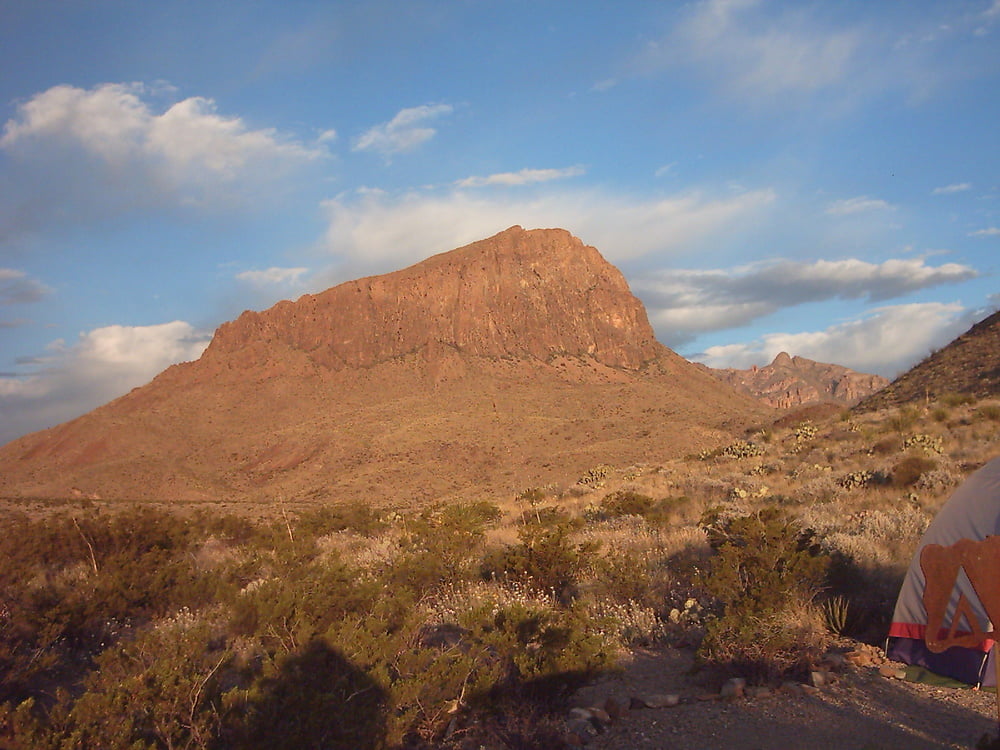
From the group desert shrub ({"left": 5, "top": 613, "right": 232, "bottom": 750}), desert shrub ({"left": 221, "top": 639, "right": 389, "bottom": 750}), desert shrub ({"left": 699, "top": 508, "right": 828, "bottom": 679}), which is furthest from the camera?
desert shrub ({"left": 699, "top": 508, "right": 828, "bottom": 679})

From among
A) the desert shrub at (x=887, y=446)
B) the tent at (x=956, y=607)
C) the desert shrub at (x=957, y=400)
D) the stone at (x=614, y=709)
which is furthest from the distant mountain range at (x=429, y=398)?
the stone at (x=614, y=709)

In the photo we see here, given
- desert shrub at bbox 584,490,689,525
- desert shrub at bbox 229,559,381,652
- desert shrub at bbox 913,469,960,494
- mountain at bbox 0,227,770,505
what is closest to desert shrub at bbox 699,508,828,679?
desert shrub at bbox 229,559,381,652

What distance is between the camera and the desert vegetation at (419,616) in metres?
4.36

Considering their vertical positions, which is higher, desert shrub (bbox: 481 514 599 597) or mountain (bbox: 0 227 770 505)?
mountain (bbox: 0 227 770 505)

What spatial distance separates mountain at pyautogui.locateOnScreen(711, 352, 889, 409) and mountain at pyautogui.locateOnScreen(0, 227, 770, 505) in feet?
160

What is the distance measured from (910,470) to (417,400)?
69.8 metres

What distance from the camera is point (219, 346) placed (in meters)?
104

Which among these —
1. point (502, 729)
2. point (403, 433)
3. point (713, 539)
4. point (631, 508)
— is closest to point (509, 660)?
point (502, 729)

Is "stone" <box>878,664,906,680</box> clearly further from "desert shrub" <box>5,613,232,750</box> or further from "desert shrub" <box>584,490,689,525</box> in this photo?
"desert shrub" <box>584,490,689,525</box>

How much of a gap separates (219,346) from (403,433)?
51.4 meters

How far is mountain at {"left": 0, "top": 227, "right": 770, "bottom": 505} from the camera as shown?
196ft

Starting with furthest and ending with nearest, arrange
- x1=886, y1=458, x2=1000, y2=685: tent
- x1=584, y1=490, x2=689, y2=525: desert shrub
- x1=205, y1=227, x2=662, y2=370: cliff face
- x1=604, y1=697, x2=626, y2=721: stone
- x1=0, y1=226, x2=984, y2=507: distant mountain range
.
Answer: x1=205, y1=227, x2=662, y2=370: cliff face
x1=0, y1=226, x2=984, y2=507: distant mountain range
x1=584, y1=490, x2=689, y2=525: desert shrub
x1=604, y1=697, x2=626, y2=721: stone
x1=886, y1=458, x2=1000, y2=685: tent

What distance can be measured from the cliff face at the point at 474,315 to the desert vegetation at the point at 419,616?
83.4m

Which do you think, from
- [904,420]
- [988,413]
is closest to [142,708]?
[988,413]
